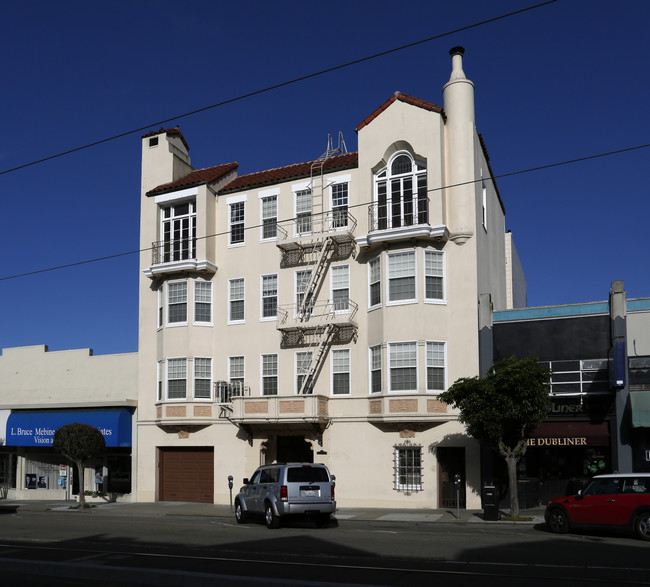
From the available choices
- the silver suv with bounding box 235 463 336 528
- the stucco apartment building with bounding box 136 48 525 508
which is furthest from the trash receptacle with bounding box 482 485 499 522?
the silver suv with bounding box 235 463 336 528

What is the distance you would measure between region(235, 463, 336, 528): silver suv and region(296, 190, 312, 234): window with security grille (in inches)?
492

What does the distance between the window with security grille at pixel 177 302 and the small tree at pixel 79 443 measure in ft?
18.8

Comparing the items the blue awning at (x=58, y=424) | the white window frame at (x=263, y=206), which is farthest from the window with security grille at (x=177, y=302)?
the blue awning at (x=58, y=424)

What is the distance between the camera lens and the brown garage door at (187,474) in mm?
32812

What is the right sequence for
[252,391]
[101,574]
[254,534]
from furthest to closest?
1. [252,391]
2. [254,534]
3. [101,574]

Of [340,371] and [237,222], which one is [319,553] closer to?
[340,371]

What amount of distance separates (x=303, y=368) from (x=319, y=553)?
15688 mm

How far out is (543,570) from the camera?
1293 cm

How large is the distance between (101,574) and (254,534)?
312 inches

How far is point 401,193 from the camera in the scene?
2989 centimetres

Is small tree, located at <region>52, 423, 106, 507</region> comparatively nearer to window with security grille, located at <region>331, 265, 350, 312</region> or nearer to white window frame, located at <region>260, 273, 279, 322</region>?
white window frame, located at <region>260, 273, 279, 322</region>

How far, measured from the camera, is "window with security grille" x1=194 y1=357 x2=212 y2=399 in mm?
32875

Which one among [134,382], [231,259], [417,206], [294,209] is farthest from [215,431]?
[417,206]

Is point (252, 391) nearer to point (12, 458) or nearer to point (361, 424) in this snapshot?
Answer: point (361, 424)
